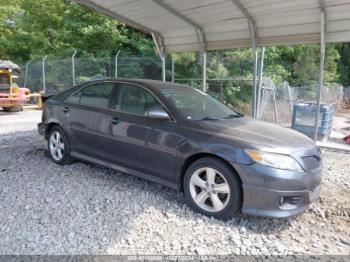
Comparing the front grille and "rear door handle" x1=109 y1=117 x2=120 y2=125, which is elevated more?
"rear door handle" x1=109 y1=117 x2=120 y2=125

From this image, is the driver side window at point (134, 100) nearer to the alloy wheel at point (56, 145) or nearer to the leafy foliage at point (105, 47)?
the alloy wheel at point (56, 145)

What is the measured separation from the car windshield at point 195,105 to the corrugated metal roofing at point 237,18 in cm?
281

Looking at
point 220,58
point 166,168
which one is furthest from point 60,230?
point 220,58

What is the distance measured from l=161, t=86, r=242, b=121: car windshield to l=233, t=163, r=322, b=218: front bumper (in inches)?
44.7

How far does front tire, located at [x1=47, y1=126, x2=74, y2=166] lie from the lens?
5809mm

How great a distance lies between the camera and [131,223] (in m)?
3.90

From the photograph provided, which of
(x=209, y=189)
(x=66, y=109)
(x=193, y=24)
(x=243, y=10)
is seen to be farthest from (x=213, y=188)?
(x=193, y=24)

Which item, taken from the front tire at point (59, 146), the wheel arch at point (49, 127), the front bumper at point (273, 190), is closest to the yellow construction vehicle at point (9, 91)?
the wheel arch at point (49, 127)

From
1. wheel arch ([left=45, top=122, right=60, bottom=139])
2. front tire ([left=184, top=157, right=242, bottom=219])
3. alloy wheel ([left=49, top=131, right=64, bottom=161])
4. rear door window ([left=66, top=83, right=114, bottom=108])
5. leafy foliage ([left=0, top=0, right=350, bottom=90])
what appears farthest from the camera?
leafy foliage ([left=0, top=0, right=350, bottom=90])

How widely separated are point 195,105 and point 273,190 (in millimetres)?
1788

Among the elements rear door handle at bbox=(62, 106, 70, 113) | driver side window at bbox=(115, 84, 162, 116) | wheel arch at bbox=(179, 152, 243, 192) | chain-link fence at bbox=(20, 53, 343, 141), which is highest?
chain-link fence at bbox=(20, 53, 343, 141)

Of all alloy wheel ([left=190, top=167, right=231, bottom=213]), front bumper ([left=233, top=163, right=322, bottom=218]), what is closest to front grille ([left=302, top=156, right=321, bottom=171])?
front bumper ([left=233, top=163, right=322, bottom=218])

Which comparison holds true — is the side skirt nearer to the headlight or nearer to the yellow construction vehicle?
the headlight

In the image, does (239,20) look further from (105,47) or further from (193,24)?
(105,47)
